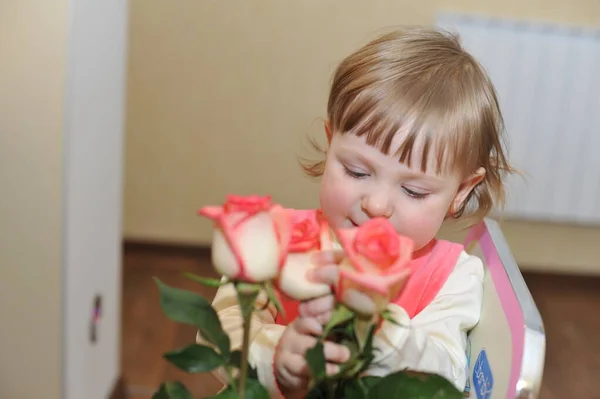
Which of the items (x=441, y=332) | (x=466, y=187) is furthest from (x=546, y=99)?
(x=441, y=332)

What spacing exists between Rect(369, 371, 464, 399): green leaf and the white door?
122cm

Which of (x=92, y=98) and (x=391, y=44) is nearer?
(x=391, y=44)

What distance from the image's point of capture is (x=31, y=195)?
1.65m

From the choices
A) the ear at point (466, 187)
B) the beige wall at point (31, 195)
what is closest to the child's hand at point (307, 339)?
the ear at point (466, 187)

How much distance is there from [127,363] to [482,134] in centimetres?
190

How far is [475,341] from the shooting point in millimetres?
884

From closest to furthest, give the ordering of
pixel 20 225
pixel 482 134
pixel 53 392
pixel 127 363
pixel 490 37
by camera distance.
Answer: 1. pixel 482 134
2. pixel 20 225
3. pixel 53 392
4. pixel 127 363
5. pixel 490 37

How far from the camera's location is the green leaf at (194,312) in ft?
1.82

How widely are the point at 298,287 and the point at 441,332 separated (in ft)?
1.12

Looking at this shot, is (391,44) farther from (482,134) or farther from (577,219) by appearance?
(577,219)

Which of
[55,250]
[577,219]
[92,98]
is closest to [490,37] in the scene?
[577,219]

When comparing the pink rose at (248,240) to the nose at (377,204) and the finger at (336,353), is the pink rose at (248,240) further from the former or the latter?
the nose at (377,204)

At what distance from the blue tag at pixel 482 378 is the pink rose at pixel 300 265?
333 mm

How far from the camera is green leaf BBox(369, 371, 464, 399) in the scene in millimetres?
567
